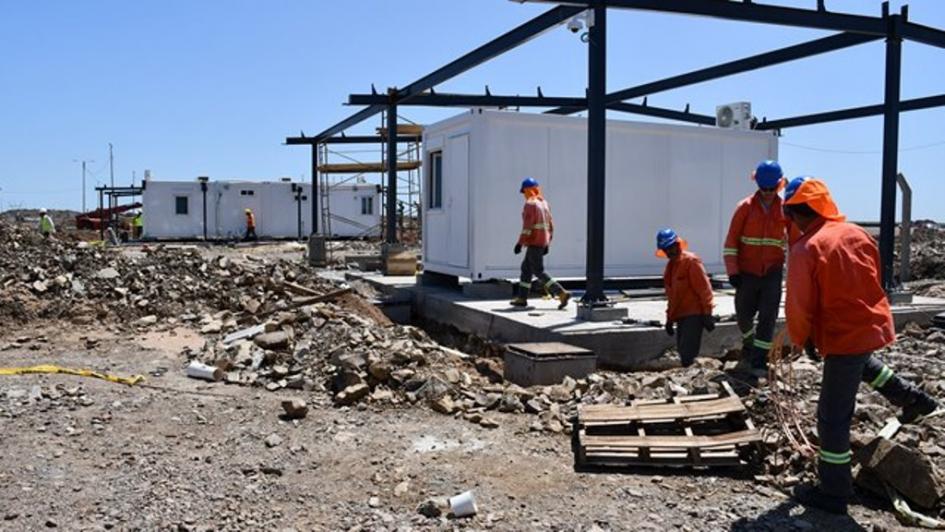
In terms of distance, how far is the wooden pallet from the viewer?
215 inches

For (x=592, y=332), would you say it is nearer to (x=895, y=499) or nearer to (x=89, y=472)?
(x=895, y=499)

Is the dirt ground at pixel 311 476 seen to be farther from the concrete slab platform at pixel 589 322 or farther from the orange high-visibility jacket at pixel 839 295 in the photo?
the concrete slab platform at pixel 589 322

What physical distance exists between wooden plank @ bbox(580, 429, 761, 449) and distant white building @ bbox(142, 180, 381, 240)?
30.1 m

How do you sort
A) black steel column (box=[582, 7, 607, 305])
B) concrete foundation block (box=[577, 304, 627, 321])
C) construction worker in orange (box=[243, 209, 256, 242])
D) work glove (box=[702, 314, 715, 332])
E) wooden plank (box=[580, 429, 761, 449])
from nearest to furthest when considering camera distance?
wooden plank (box=[580, 429, 761, 449]), work glove (box=[702, 314, 715, 332]), black steel column (box=[582, 7, 607, 305]), concrete foundation block (box=[577, 304, 627, 321]), construction worker in orange (box=[243, 209, 256, 242])

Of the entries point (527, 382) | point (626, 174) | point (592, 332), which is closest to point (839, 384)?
point (527, 382)

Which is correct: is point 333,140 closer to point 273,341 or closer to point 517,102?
point 517,102

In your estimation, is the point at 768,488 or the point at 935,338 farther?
the point at 935,338

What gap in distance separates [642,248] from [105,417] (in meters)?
9.20

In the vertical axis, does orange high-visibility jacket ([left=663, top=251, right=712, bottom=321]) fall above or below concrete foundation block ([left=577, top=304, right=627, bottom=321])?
above

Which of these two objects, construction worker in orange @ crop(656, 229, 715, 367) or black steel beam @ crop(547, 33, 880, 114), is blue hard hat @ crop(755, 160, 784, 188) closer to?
construction worker in orange @ crop(656, 229, 715, 367)

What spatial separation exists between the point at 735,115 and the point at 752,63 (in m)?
2.04

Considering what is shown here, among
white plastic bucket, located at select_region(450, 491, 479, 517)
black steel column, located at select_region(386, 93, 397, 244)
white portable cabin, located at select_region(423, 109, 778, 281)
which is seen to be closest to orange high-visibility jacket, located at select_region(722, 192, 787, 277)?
white plastic bucket, located at select_region(450, 491, 479, 517)

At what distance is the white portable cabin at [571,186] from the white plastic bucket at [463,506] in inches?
310

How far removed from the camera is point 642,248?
13562mm
